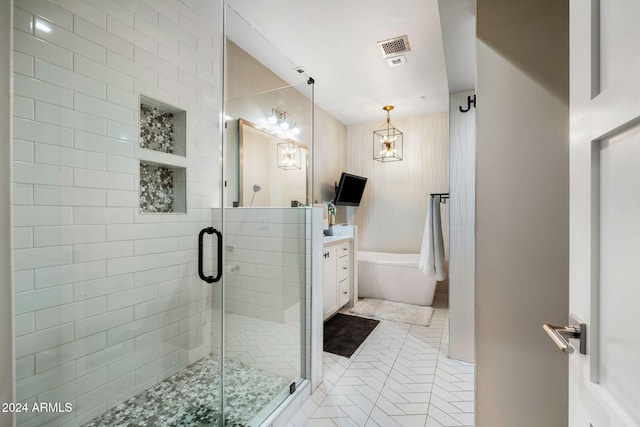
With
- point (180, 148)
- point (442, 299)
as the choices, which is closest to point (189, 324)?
point (180, 148)

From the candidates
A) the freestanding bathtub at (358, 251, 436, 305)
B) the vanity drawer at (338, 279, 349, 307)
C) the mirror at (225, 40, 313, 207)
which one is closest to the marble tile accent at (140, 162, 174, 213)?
the mirror at (225, 40, 313, 207)

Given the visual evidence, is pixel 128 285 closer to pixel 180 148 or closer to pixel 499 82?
pixel 180 148

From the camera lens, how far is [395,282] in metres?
3.61

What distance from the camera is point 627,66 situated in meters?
0.46

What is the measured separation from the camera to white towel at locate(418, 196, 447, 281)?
2.93m

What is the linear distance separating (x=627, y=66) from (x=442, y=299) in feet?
12.8

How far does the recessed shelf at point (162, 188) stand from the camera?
1.89 meters

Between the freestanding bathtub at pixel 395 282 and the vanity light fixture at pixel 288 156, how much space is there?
72.9 inches

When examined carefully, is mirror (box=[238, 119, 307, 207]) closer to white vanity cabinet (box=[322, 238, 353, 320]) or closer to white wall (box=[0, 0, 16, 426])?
white vanity cabinet (box=[322, 238, 353, 320])

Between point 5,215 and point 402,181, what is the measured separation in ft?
14.4

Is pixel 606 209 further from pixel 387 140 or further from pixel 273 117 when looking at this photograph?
pixel 387 140

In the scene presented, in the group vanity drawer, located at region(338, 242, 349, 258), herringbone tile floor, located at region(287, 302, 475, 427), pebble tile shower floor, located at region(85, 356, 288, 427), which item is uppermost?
vanity drawer, located at region(338, 242, 349, 258)

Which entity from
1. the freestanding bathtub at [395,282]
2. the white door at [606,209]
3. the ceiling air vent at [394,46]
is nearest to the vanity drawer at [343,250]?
the freestanding bathtub at [395,282]

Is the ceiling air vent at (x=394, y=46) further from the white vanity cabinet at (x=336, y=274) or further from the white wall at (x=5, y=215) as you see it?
the white wall at (x=5, y=215)
